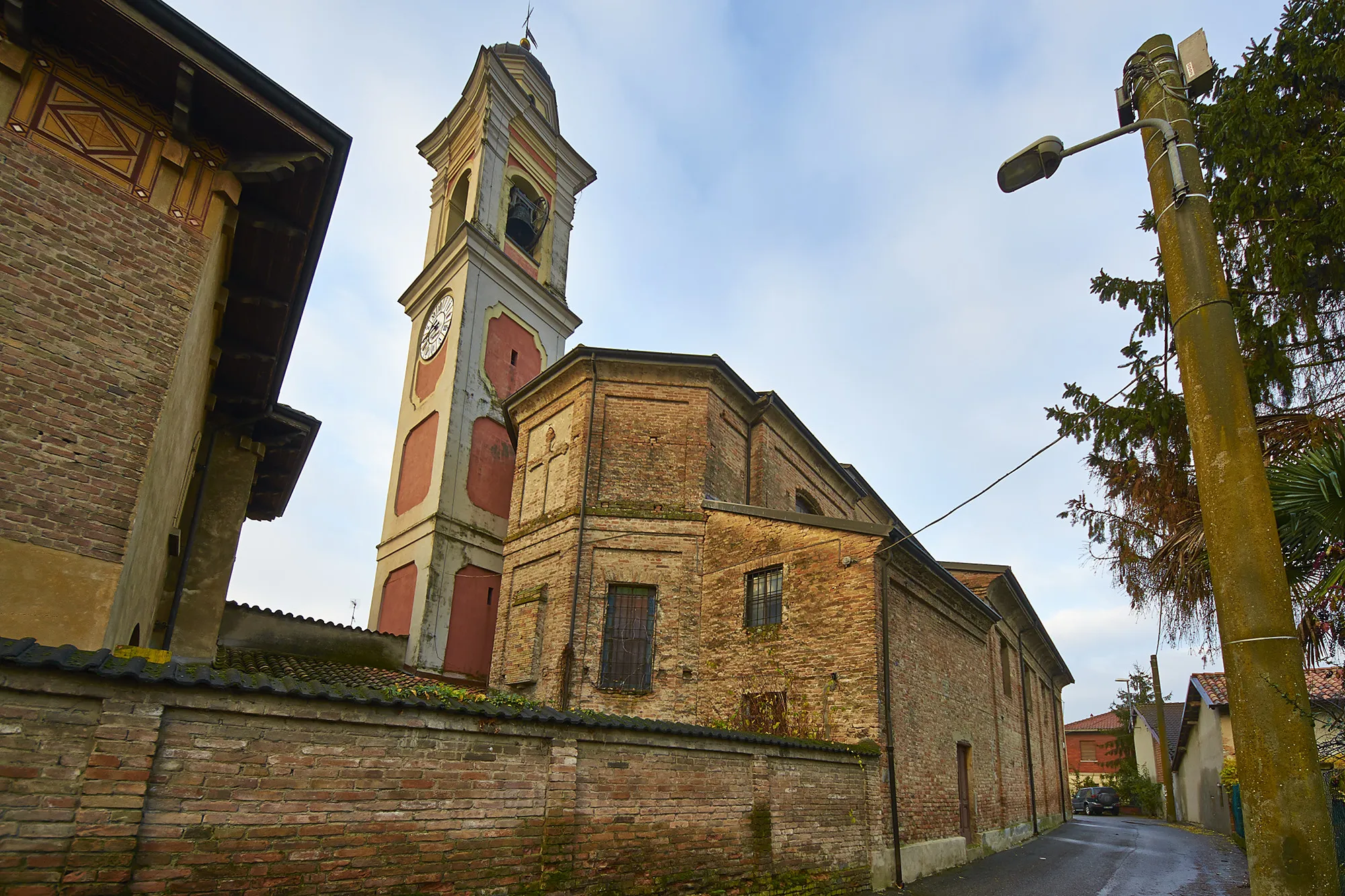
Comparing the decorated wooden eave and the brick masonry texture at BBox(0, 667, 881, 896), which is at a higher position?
the decorated wooden eave

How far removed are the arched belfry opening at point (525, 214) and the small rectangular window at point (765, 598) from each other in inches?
619

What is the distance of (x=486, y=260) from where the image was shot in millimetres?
22938

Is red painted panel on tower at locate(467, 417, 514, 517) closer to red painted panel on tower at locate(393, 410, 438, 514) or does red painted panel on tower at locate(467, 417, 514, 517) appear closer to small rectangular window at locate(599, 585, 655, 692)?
red painted panel on tower at locate(393, 410, 438, 514)

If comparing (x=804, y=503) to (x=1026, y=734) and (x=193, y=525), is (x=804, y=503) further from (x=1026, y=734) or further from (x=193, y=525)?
(x=193, y=525)

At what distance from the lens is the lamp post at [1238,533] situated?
9.20 feet

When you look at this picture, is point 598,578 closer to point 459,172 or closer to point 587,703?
point 587,703

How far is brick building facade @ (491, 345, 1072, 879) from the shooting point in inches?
507

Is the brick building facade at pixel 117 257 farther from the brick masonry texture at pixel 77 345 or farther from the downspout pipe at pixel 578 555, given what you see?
the downspout pipe at pixel 578 555

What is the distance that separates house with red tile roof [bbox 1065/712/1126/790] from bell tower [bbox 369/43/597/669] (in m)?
51.3

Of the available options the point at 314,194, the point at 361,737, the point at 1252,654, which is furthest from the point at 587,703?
the point at 1252,654

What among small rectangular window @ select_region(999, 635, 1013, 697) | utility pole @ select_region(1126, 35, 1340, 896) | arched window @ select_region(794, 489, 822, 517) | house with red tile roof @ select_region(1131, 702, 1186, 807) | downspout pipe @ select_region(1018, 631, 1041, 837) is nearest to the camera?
utility pole @ select_region(1126, 35, 1340, 896)

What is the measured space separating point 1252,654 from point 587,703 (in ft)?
43.0

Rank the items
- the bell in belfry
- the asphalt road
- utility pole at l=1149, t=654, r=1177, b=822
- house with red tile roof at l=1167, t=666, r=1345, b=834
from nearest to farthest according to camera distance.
Answer: the asphalt road
house with red tile roof at l=1167, t=666, r=1345, b=834
the bell in belfry
utility pole at l=1149, t=654, r=1177, b=822

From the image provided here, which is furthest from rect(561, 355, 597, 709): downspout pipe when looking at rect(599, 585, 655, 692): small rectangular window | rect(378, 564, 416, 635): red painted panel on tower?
rect(378, 564, 416, 635): red painted panel on tower
